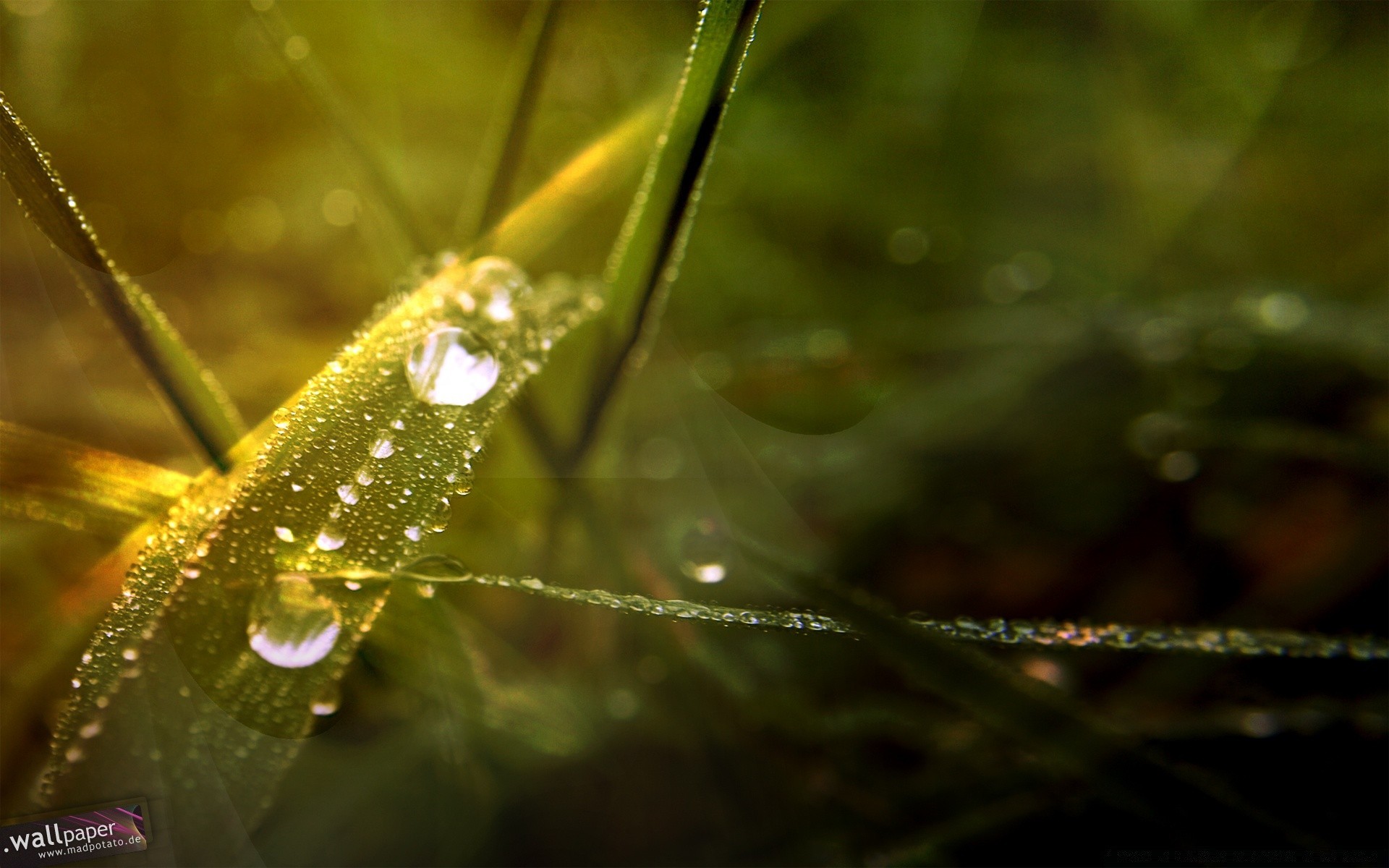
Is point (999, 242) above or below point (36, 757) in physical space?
above

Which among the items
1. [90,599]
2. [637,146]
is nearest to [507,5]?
[637,146]

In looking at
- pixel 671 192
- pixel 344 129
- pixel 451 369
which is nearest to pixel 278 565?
pixel 451 369

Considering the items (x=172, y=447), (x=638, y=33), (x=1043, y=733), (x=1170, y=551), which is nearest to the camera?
(x=1043, y=733)

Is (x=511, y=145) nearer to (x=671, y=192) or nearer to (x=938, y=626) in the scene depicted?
(x=671, y=192)

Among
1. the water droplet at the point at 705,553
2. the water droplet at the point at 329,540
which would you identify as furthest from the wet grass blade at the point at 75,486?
the water droplet at the point at 705,553

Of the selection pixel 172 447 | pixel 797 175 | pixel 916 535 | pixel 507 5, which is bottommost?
pixel 916 535

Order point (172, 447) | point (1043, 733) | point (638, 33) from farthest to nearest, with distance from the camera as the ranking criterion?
point (638, 33) < point (172, 447) < point (1043, 733)

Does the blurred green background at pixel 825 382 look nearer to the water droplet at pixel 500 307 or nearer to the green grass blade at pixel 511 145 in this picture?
the green grass blade at pixel 511 145

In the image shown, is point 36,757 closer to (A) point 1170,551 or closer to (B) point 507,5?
(B) point 507,5
